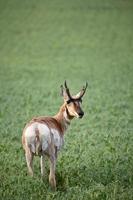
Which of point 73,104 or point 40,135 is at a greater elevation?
point 73,104

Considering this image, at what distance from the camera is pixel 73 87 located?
1001 inches

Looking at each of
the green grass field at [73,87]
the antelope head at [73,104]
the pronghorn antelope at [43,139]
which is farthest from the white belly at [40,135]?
the antelope head at [73,104]

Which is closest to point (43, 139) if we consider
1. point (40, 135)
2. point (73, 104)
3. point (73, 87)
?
point (40, 135)

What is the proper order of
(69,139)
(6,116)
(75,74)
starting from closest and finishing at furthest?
(69,139) → (6,116) → (75,74)

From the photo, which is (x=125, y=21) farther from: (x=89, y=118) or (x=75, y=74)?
(x=89, y=118)

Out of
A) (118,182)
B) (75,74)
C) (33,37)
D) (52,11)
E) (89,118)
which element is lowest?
(118,182)

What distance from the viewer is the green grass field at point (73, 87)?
10.5 metres

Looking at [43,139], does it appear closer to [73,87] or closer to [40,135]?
[40,135]

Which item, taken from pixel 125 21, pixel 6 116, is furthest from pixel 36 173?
pixel 125 21

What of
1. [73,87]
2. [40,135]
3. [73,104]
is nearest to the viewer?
[40,135]

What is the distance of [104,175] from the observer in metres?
11.1

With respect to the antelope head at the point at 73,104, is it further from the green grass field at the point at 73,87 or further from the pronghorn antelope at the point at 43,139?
the green grass field at the point at 73,87

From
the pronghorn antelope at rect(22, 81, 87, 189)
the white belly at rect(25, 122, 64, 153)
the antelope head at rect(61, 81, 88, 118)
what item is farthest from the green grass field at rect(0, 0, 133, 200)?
the antelope head at rect(61, 81, 88, 118)

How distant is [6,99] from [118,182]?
11.5m
